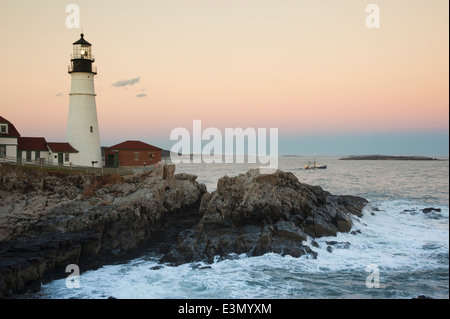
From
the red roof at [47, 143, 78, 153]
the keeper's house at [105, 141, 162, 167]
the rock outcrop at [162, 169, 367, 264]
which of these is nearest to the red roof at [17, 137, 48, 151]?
the red roof at [47, 143, 78, 153]

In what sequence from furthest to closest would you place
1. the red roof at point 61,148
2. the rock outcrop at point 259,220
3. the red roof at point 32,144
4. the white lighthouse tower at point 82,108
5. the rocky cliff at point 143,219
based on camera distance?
the white lighthouse tower at point 82,108 < the red roof at point 61,148 < the red roof at point 32,144 < the rock outcrop at point 259,220 < the rocky cliff at point 143,219

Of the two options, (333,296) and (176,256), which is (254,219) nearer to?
(176,256)

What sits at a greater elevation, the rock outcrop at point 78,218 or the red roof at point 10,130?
the red roof at point 10,130

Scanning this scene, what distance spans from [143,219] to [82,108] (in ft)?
55.5

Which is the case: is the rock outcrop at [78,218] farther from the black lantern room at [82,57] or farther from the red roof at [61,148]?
the black lantern room at [82,57]

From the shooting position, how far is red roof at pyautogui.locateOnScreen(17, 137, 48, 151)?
1277 inches

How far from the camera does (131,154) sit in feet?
127

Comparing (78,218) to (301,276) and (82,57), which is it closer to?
(301,276)

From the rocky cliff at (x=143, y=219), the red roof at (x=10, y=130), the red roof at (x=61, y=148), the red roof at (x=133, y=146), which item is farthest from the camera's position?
the red roof at (x=133, y=146)

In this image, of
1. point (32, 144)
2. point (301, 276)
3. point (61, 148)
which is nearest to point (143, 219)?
point (301, 276)

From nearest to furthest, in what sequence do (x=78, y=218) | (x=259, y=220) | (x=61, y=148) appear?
(x=78, y=218)
(x=259, y=220)
(x=61, y=148)

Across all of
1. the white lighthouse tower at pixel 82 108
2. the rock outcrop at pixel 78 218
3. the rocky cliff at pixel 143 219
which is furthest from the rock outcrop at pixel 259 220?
the white lighthouse tower at pixel 82 108

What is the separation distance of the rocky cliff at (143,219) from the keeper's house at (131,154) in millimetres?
13224

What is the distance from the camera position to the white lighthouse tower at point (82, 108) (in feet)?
111
